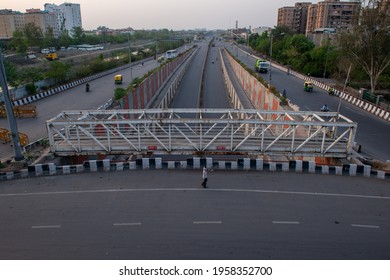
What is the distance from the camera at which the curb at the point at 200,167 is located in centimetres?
1415

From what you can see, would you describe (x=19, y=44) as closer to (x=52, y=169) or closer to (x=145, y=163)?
(x=52, y=169)

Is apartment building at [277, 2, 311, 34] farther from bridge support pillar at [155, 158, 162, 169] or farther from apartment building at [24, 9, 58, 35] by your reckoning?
bridge support pillar at [155, 158, 162, 169]

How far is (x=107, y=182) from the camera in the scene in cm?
1348

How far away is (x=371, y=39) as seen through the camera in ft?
107

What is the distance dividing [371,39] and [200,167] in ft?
91.6

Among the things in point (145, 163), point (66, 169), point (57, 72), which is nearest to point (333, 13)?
point (57, 72)

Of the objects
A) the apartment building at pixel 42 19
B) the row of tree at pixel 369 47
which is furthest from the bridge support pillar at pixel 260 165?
the apartment building at pixel 42 19

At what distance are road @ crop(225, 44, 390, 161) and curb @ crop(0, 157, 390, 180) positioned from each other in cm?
480

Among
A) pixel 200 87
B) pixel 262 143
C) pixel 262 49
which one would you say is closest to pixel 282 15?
pixel 262 49

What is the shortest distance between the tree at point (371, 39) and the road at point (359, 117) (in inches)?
197

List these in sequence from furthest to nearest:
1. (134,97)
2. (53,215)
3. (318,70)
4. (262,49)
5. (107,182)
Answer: (262,49), (318,70), (134,97), (107,182), (53,215)

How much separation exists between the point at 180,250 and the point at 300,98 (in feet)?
102

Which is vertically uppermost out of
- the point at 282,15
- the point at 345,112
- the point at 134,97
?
the point at 282,15
